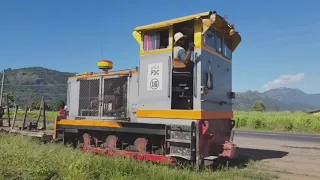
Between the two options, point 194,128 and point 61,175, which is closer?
point 61,175

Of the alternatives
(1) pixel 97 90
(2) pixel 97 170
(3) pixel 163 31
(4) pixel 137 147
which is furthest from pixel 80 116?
(2) pixel 97 170

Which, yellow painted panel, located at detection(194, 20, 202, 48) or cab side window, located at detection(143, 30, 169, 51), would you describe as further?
cab side window, located at detection(143, 30, 169, 51)

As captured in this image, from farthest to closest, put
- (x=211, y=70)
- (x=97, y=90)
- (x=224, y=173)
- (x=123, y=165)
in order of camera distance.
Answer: (x=97, y=90) < (x=211, y=70) < (x=224, y=173) < (x=123, y=165)

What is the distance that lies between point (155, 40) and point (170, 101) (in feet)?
5.83

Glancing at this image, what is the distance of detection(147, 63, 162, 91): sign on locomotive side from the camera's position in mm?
8289

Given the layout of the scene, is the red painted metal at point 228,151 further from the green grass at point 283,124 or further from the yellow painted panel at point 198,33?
the green grass at point 283,124

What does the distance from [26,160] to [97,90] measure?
4.58 meters

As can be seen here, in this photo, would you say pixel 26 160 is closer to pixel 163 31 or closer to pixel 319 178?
pixel 163 31

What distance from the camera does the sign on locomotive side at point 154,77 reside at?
8289 mm

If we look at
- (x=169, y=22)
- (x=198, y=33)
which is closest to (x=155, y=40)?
(x=169, y=22)

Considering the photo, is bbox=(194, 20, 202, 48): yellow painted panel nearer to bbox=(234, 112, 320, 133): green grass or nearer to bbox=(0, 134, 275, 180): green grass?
bbox=(0, 134, 275, 180): green grass

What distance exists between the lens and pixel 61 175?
542 centimetres

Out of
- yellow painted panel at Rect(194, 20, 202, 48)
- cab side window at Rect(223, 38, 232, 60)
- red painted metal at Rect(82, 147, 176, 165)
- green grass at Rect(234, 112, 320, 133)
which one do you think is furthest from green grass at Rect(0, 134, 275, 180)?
green grass at Rect(234, 112, 320, 133)

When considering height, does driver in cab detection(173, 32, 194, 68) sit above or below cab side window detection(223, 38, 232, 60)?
below
